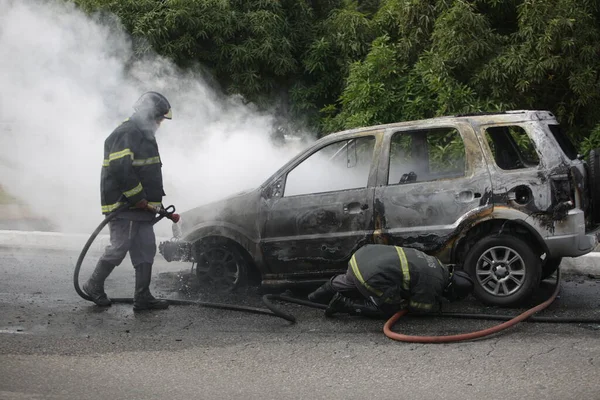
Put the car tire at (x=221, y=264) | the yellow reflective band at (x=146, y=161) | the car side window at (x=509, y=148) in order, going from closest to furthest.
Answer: the yellow reflective band at (x=146, y=161) < the car side window at (x=509, y=148) < the car tire at (x=221, y=264)

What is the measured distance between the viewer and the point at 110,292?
766 centimetres

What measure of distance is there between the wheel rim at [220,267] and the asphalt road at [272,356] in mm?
239

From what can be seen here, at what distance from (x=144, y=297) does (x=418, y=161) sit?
2.87 m

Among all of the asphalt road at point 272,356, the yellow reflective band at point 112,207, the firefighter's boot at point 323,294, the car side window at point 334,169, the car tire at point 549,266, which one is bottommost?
the asphalt road at point 272,356

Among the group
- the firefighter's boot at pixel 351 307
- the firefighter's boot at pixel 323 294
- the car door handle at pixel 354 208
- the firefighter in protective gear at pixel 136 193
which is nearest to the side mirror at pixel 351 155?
the car door handle at pixel 354 208

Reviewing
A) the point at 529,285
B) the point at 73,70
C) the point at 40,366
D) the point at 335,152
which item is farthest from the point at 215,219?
the point at 73,70

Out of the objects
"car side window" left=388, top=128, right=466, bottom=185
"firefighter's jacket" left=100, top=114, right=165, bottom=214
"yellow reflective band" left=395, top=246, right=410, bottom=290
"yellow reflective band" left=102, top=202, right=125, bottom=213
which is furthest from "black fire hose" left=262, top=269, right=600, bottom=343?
"yellow reflective band" left=102, top=202, right=125, bottom=213

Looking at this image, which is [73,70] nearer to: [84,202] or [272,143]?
[84,202]

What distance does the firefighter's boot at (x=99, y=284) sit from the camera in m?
6.90

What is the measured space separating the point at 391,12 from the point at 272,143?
355cm

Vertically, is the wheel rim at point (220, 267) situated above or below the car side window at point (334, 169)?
below

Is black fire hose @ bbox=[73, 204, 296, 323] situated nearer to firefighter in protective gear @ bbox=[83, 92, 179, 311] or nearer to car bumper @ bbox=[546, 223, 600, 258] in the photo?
firefighter in protective gear @ bbox=[83, 92, 179, 311]

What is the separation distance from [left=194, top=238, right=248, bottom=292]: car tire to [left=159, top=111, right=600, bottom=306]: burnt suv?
0.4 inches

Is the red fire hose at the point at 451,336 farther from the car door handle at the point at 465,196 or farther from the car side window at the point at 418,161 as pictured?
the car side window at the point at 418,161
